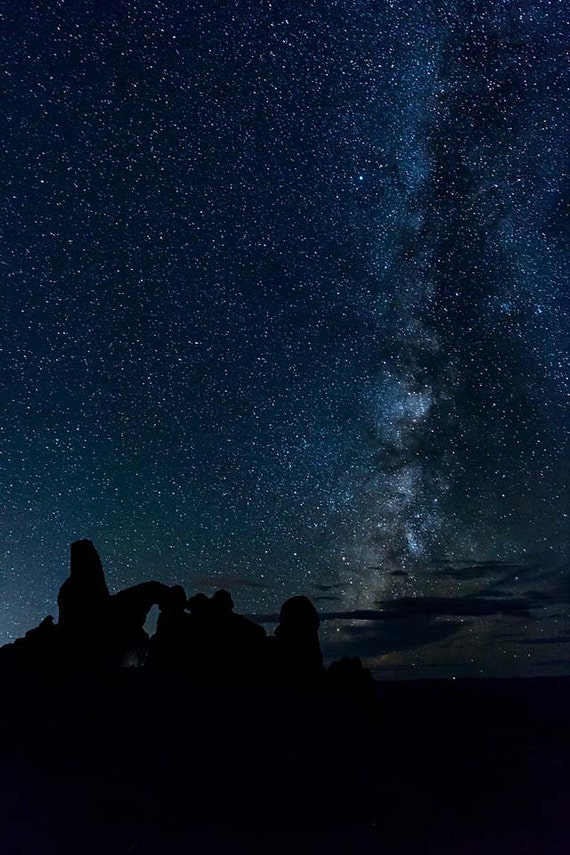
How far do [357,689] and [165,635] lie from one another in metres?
16.6

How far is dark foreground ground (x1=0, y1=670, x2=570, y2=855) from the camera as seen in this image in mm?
A: 23359

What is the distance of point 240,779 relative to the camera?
31.9 m

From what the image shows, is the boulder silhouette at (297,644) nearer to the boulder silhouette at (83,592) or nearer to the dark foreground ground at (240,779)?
the dark foreground ground at (240,779)

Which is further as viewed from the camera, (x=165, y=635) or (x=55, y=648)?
(x=165, y=635)

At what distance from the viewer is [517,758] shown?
50.5m

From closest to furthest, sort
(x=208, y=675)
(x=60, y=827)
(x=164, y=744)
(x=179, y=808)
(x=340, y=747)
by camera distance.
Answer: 1. (x=60, y=827)
2. (x=179, y=808)
3. (x=164, y=744)
4. (x=340, y=747)
5. (x=208, y=675)

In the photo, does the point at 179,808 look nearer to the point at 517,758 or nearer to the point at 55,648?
the point at 55,648

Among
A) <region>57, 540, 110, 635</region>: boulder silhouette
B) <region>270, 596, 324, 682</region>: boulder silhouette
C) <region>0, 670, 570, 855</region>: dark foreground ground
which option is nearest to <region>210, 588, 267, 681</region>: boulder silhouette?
<region>270, 596, 324, 682</region>: boulder silhouette

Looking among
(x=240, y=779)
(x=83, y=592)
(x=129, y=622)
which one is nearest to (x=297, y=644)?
(x=129, y=622)

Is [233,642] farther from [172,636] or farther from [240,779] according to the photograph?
[240,779]

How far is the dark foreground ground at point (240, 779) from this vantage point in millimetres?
23359

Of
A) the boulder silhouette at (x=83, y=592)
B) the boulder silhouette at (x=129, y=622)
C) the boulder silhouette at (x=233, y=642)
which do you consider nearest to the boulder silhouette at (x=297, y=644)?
the boulder silhouette at (x=233, y=642)

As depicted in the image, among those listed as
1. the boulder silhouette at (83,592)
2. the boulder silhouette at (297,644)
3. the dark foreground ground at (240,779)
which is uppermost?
the boulder silhouette at (83,592)

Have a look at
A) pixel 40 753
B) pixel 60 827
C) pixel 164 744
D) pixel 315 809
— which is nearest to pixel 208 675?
pixel 164 744
